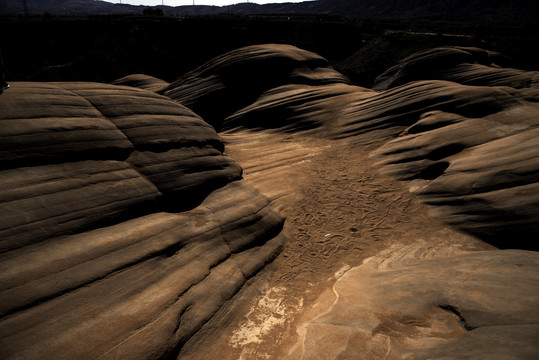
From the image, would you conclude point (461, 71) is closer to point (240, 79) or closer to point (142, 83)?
point (240, 79)

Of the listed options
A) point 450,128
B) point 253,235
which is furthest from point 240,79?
point 253,235

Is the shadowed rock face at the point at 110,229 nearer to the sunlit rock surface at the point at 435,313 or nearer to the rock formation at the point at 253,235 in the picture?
the rock formation at the point at 253,235

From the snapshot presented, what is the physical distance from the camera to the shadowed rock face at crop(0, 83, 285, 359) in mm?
3967

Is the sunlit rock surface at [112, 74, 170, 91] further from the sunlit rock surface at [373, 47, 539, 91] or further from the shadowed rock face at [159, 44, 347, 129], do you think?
the sunlit rock surface at [373, 47, 539, 91]

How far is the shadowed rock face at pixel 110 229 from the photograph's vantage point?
3.97 metres

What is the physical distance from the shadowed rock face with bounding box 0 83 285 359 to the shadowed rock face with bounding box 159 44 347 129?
10120mm

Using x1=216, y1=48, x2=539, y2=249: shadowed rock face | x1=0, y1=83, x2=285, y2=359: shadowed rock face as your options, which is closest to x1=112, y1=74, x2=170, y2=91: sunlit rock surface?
x1=216, y1=48, x2=539, y2=249: shadowed rock face

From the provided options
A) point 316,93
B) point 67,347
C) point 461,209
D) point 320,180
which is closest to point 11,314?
point 67,347

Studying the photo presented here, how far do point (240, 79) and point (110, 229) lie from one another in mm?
15429

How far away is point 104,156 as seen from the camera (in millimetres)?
6414

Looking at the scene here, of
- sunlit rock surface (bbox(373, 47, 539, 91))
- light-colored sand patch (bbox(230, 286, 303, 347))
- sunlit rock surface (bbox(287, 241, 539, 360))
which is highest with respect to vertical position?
sunlit rock surface (bbox(373, 47, 539, 91))

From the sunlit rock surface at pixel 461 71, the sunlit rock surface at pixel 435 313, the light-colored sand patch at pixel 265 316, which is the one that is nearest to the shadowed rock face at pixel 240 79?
the sunlit rock surface at pixel 461 71

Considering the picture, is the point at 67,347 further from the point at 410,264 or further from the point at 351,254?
the point at 410,264

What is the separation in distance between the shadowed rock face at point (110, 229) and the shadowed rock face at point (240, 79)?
10.1m
